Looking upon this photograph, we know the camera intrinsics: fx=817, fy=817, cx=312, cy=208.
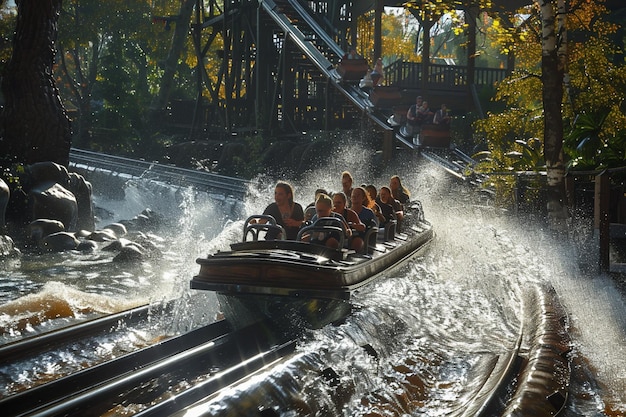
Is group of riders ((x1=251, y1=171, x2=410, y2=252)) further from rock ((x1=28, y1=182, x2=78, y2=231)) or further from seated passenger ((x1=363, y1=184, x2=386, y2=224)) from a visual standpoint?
rock ((x1=28, y1=182, x2=78, y2=231))

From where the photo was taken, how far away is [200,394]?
5602 mm

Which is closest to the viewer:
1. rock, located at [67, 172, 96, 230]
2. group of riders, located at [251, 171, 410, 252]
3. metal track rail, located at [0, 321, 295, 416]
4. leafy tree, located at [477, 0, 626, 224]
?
metal track rail, located at [0, 321, 295, 416]

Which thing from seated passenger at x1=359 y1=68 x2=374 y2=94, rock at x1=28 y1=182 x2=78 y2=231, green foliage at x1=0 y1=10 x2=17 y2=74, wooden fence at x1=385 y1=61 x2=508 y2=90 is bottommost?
rock at x1=28 y1=182 x2=78 y2=231

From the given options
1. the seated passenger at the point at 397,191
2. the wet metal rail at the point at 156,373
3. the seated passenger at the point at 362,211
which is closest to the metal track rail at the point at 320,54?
the seated passenger at the point at 397,191

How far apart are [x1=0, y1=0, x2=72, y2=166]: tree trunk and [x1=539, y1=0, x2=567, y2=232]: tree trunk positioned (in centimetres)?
1119

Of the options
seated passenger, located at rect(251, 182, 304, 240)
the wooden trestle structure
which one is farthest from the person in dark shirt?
the wooden trestle structure

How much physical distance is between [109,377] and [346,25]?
101ft

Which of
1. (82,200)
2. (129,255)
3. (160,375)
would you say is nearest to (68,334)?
(160,375)

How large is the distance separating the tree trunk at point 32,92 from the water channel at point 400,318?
3.94 meters

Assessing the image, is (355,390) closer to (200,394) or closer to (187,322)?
(200,394)

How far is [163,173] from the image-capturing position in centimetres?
2823

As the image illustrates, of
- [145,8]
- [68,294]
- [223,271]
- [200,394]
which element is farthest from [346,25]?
[200,394]

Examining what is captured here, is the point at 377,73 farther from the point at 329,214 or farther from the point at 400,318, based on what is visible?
the point at 400,318

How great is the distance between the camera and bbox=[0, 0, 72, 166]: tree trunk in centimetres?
1844
